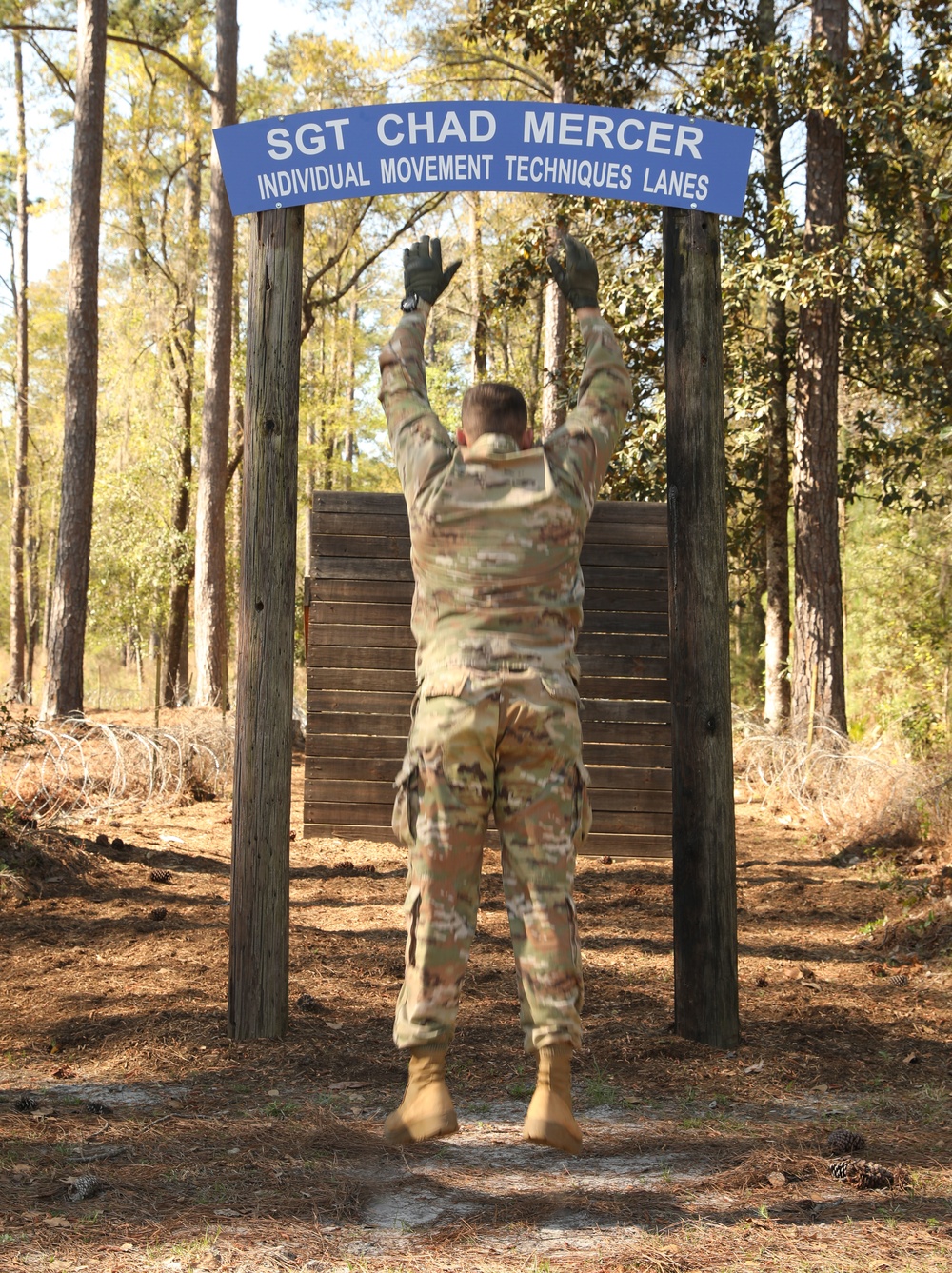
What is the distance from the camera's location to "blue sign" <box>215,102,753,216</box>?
15.2 ft

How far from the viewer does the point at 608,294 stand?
1213 centimetres

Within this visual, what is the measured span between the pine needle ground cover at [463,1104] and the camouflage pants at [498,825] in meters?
0.52

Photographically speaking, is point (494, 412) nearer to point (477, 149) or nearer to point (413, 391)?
point (413, 391)

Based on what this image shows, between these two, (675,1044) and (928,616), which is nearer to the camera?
(675,1044)

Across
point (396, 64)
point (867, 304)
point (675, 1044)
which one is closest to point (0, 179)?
point (396, 64)

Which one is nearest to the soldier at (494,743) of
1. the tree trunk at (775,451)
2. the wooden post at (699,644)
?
the wooden post at (699,644)

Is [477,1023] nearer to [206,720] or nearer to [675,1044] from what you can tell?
[675,1044]

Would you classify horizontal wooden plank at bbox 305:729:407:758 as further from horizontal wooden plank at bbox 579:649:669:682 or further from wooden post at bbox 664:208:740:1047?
wooden post at bbox 664:208:740:1047

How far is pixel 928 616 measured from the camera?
59.3 ft

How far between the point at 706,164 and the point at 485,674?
2.63 meters

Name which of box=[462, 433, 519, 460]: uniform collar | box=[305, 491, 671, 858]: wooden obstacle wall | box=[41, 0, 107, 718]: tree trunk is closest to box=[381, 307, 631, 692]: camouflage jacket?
box=[462, 433, 519, 460]: uniform collar

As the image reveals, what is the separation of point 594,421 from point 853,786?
7386 millimetres

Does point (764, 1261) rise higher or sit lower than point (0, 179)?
lower

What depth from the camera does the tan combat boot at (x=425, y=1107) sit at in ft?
10.4
